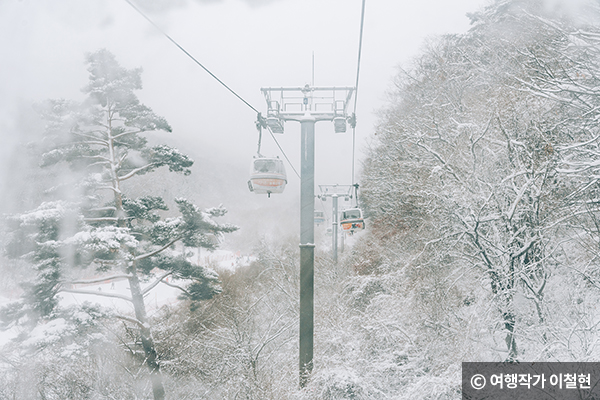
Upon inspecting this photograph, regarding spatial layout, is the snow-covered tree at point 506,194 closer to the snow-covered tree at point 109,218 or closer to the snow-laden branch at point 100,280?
the snow-covered tree at point 109,218

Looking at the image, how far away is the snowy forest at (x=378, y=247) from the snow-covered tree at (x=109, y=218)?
0.19ft

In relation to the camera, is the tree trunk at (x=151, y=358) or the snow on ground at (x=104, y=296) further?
the tree trunk at (x=151, y=358)

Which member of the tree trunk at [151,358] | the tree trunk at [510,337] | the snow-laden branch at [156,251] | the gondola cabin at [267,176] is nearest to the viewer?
the tree trunk at [510,337]

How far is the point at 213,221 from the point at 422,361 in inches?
318

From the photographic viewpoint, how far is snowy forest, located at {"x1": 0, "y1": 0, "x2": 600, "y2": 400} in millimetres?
6422

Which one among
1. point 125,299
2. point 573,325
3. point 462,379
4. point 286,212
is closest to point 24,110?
point 125,299

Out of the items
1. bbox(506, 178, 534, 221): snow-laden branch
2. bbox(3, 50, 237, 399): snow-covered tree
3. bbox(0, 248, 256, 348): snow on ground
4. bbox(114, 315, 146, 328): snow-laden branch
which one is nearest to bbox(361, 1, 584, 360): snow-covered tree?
bbox(506, 178, 534, 221): snow-laden branch

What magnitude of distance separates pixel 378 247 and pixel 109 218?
12.1 metres

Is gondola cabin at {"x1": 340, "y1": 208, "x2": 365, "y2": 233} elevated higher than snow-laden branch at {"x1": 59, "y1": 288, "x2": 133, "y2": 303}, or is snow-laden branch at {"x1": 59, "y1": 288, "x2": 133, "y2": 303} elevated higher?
gondola cabin at {"x1": 340, "y1": 208, "x2": 365, "y2": 233}

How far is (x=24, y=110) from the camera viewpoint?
38.4 ft

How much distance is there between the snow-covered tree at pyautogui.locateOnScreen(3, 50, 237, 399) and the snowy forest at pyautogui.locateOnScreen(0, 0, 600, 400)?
6 cm

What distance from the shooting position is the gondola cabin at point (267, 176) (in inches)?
271

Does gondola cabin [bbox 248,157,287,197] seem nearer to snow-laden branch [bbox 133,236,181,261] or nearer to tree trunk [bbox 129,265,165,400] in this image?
snow-laden branch [bbox 133,236,181,261]

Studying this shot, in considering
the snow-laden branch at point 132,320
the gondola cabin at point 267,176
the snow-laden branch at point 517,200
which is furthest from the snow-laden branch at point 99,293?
the snow-laden branch at point 517,200
